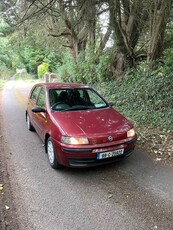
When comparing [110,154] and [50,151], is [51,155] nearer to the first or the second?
[50,151]

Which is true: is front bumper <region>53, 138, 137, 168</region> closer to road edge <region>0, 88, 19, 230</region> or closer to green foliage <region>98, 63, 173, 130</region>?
road edge <region>0, 88, 19, 230</region>

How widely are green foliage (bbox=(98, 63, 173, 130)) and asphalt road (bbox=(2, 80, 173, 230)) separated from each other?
2.30m

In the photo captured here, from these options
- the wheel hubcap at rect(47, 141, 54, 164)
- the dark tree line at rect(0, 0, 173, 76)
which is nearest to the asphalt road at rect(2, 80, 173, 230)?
the wheel hubcap at rect(47, 141, 54, 164)

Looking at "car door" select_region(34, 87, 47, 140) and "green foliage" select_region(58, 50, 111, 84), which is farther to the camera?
"green foliage" select_region(58, 50, 111, 84)

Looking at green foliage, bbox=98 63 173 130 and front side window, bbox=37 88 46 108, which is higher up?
front side window, bbox=37 88 46 108

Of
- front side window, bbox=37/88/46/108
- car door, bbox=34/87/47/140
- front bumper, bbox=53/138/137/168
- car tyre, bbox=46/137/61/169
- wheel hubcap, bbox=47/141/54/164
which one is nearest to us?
front bumper, bbox=53/138/137/168

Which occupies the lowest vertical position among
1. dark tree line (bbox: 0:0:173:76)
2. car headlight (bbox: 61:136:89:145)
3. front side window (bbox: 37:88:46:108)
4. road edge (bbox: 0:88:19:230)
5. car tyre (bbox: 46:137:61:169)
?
road edge (bbox: 0:88:19:230)

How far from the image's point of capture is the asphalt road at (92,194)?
2.92 metres

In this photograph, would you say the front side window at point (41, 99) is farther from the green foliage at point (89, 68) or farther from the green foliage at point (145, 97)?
the green foliage at point (89, 68)

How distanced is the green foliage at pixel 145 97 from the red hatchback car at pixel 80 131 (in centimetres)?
232

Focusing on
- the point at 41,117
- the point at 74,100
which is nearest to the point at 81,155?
the point at 41,117

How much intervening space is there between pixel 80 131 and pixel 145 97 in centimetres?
497

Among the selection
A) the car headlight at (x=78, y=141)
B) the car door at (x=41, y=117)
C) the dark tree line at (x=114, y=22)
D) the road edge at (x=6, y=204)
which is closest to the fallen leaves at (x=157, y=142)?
the car headlight at (x=78, y=141)

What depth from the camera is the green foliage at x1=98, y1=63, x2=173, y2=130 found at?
23.0 ft
